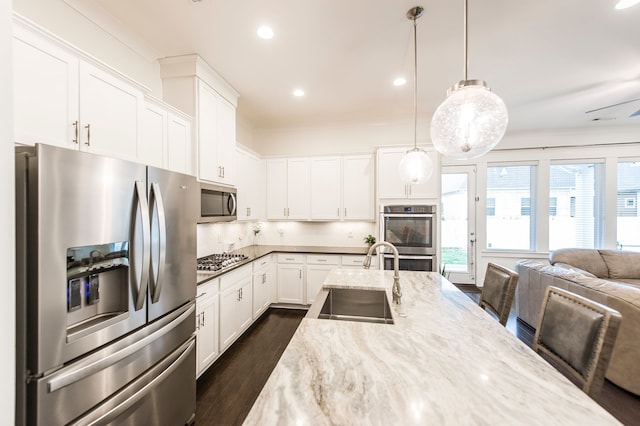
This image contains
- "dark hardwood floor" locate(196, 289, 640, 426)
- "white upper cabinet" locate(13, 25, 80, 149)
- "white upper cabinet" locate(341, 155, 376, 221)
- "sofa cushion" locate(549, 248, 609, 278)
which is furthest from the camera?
"white upper cabinet" locate(341, 155, 376, 221)

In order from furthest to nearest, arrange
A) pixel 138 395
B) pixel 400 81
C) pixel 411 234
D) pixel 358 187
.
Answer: pixel 358 187 < pixel 411 234 < pixel 400 81 < pixel 138 395

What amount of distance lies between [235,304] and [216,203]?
1135mm

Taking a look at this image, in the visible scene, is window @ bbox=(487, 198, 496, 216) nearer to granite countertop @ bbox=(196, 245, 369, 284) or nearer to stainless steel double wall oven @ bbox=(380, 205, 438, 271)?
stainless steel double wall oven @ bbox=(380, 205, 438, 271)

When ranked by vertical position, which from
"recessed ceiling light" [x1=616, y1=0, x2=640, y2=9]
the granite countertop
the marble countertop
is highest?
"recessed ceiling light" [x1=616, y1=0, x2=640, y2=9]

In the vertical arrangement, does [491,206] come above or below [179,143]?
below

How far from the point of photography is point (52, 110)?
1.26 metres

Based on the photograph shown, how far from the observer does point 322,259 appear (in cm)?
381

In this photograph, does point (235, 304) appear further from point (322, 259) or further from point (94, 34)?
point (94, 34)

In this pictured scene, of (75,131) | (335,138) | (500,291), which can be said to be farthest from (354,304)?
A: (335,138)

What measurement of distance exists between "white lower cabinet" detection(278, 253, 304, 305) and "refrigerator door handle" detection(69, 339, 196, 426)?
212 cm

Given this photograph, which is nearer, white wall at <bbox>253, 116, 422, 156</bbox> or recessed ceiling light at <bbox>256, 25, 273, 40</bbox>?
recessed ceiling light at <bbox>256, 25, 273, 40</bbox>

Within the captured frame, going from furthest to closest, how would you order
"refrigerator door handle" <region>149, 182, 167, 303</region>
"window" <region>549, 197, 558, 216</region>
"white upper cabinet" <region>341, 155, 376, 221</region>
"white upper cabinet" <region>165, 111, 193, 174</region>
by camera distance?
"window" <region>549, 197, 558, 216</region> < "white upper cabinet" <region>341, 155, 376, 221</region> < "white upper cabinet" <region>165, 111, 193, 174</region> < "refrigerator door handle" <region>149, 182, 167, 303</region>

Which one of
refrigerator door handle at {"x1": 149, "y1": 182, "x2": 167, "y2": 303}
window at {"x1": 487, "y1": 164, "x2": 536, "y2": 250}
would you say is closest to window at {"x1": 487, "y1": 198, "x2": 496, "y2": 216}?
window at {"x1": 487, "y1": 164, "x2": 536, "y2": 250}

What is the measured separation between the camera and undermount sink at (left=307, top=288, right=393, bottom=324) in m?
1.81
